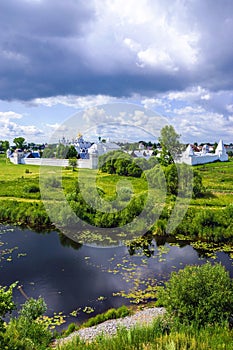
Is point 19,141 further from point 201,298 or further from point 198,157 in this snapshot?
point 201,298

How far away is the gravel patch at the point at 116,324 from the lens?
6.94 meters

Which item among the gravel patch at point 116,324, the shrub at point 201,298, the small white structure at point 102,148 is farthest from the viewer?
the small white structure at point 102,148

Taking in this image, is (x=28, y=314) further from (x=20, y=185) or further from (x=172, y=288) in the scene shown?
(x=20, y=185)

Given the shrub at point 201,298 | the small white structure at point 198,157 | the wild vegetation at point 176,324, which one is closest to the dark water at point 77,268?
the wild vegetation at point 176,324

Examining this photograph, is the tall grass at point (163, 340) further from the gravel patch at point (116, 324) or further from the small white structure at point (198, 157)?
the small white structure at point (198, 157)

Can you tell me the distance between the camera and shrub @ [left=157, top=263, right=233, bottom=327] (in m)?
6.58

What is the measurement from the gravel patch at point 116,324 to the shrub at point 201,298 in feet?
2.45

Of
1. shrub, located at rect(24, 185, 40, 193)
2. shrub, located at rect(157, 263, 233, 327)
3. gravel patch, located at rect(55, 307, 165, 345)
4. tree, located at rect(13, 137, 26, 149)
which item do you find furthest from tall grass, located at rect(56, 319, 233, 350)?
tree, located at rect(13, 137, 26, 149)

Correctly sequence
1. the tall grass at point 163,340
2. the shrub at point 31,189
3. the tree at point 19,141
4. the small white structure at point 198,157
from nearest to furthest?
the tall grass at point 163,340 < the shrub at point 31,189 < the small white structure at point 198,157 < the tree at point 19,141

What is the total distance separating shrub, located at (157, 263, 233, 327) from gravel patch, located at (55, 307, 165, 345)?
748 millimetres

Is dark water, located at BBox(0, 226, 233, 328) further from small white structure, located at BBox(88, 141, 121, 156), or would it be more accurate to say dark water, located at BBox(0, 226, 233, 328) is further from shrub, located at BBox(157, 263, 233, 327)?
small white structure, located at BBox(88, 141, 121, 156)

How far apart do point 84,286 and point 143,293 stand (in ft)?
5.74

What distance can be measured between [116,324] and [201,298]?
2.03 m

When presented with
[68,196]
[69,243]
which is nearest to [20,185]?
[68,196]
